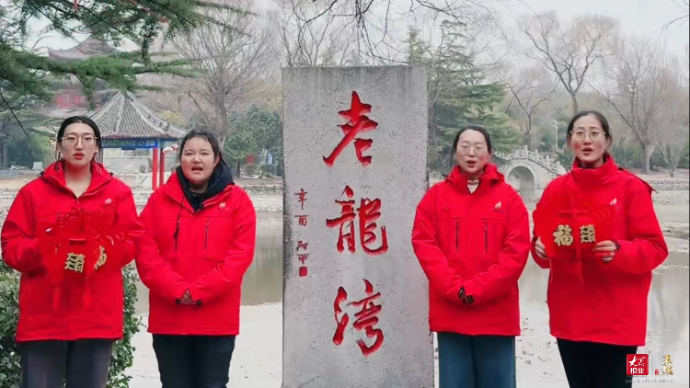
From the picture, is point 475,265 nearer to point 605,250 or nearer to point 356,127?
point 605,250

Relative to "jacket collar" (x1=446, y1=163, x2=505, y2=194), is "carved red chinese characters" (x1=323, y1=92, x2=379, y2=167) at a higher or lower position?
higher

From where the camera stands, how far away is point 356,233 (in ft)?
9.53

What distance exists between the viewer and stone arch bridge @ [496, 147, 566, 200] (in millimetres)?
16562

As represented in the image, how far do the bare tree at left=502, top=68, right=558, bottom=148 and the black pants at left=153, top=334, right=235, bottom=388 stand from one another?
13.2m

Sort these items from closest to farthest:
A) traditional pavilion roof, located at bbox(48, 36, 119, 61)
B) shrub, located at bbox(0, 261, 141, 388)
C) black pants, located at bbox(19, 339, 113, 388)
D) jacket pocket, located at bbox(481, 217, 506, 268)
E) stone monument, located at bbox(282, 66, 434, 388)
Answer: black pants, located at bbox(19, 339, 113, 388) → jacket pocket, located at bbox(481, 217, 506, 268) → shrub, located at bbox(0, 261, 141, 388) → stone monument, located at bbox(282, 66, 434, 388) → traditional pavilion roof, located at bbox(48, 36, 119, 61)

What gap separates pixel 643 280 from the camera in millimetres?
2062

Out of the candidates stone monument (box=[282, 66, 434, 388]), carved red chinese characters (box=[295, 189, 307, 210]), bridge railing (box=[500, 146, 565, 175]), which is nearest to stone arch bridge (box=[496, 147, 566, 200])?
bridge railing (box=[500, 146, 565, 175])

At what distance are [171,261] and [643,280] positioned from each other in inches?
62.0

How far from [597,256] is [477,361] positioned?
0.57 metres

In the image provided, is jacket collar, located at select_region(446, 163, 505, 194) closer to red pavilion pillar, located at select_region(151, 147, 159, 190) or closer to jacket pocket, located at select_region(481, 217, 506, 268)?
jacket pocket, located at select_region(481, 217, 506, 268)

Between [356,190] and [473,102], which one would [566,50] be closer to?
[473,102]

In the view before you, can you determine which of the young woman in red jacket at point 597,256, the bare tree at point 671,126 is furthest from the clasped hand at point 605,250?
the bare tree at point 671,126

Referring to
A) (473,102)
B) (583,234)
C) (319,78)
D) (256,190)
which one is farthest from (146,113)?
(583,234)

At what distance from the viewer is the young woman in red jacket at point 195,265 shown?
2.17 meters
